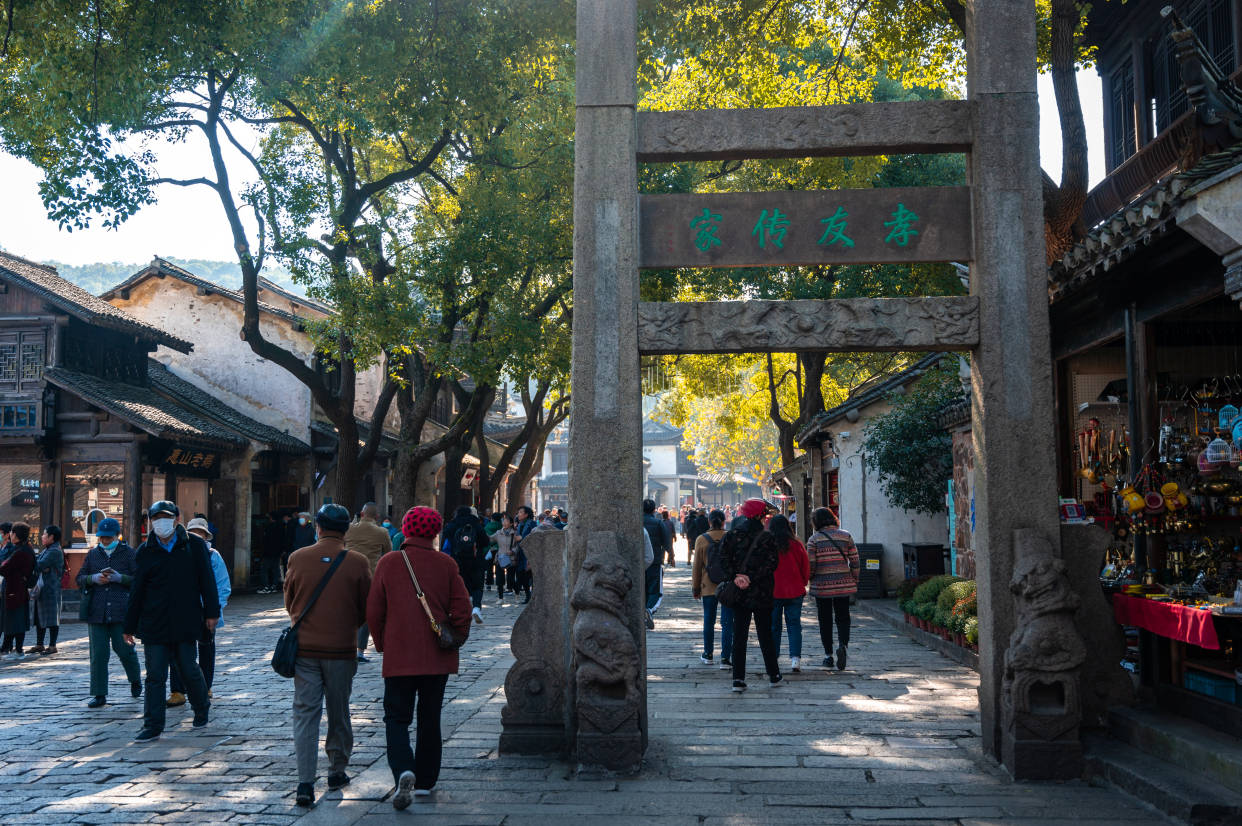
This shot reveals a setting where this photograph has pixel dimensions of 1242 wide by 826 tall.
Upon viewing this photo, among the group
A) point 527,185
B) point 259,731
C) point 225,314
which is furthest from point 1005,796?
point 225,314

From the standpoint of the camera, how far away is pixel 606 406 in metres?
7.36

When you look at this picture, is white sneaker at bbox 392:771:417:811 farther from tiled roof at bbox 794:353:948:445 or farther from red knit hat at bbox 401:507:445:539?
tiled roof at bbox 794:353:948:445

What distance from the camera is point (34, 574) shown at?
13.4 m

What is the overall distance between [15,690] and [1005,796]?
9509 mm

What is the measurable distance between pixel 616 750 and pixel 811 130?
177 inches

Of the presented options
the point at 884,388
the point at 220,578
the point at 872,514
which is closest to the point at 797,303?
the point at 220,578

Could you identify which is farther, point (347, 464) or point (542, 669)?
point (347, 464)

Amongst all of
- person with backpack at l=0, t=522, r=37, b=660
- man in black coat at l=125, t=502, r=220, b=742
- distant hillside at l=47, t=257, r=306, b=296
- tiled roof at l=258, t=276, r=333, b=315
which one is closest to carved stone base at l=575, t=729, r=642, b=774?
man in black coat at l=125, t=502, r=220, b=742

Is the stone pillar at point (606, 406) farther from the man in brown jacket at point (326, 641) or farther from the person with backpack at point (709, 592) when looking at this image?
the person with backpack at point (709, 592)

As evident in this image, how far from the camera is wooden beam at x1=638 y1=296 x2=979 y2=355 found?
7.25m

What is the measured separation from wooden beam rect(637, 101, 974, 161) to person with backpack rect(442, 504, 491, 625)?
8.84 m

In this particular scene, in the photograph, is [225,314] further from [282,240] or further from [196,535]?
[196,535]

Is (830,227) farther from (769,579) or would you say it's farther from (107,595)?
(107,595)

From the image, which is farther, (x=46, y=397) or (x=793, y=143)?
(x=46, y=397)
